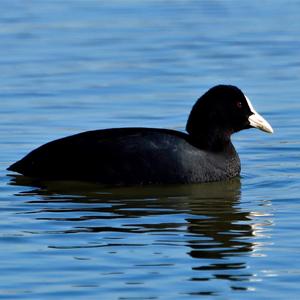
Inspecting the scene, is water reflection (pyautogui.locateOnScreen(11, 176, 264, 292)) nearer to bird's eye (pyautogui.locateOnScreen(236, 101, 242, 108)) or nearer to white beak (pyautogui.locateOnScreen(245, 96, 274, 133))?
white beak (pyautogui.locateOnScreen(245, 96, 274, 133))

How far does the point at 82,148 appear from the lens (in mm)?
13953

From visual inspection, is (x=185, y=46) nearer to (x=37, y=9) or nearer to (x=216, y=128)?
(x=37, y=9)

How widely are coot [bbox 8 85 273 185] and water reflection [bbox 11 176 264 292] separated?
108 millimetres

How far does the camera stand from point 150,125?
16.4 metres

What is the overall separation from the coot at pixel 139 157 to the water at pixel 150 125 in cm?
14

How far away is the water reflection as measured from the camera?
10852mm

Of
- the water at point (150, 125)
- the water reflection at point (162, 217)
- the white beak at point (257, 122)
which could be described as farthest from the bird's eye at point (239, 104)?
the water reflection at point (162, 217)

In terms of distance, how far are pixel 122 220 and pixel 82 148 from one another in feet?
6.59

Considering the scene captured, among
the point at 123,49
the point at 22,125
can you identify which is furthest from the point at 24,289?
the point at 123,49

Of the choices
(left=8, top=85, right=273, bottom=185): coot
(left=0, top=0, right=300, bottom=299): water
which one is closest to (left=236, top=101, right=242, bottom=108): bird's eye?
(left=8, top=85, right=273, bottom=185): coot

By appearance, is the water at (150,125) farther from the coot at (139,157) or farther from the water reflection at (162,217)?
the coot at (139,157)

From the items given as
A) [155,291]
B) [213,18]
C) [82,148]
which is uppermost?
[213,18]

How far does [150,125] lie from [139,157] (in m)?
2.58

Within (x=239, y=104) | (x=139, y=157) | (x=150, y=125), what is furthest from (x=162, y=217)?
(x=150, y=125)
